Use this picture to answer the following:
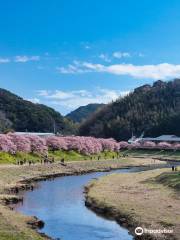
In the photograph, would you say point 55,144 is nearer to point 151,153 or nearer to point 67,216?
point 151,153

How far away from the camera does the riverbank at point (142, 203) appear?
30452 mm

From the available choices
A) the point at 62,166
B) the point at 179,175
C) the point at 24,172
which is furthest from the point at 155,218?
the point at 62,166

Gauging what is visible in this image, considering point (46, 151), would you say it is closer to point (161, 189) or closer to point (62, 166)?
point (62, 166)

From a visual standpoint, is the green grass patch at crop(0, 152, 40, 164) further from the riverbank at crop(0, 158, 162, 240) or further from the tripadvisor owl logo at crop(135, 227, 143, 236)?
the tripadvisor owl logo at crop(135, 227, 143, 236)

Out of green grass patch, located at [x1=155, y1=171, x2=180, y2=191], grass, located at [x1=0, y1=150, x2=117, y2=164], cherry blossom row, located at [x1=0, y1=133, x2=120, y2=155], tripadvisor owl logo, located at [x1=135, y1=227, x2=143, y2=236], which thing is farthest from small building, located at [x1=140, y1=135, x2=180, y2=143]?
tripadvisor owl logo, located at [x1=135, y1=227, x2=143, y2=236]

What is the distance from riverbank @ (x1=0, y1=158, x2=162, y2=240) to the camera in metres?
27.5

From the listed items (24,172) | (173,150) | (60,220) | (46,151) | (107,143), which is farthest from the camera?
(173,150)

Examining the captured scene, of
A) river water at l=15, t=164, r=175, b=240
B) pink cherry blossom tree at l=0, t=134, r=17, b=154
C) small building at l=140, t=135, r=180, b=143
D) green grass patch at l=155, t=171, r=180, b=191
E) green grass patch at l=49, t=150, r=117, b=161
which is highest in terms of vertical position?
small building at l=140, t=135, r=180, b=143

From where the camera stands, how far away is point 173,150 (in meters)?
156

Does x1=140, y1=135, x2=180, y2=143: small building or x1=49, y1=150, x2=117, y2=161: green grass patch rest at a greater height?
x1=140, y1=135, x2=180, y2=143: small building

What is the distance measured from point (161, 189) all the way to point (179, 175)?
7935 mm

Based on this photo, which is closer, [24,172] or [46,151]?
[24,172]

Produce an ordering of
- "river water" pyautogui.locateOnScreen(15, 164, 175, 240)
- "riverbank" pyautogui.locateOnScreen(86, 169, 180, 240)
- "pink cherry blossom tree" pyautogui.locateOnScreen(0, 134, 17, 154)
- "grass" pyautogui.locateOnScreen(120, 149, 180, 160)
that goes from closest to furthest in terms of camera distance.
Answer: "river water" pyautogui.locateOnScreen(15, 164, 175, 240), "riverbank" pyautogui.locateOnScreen(86, 169, 180, 240), "pink cherry blossom tree" pyautogui.locateOnScreen(0, 134, 17, 154), "grass" pyautogui.locateOnScreen(120, 149, 180, 160)

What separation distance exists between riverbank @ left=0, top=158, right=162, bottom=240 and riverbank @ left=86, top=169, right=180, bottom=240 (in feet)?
22.6
